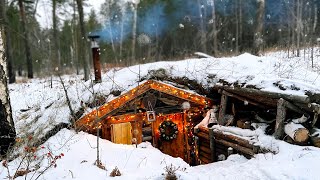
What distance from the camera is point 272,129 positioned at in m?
7.78

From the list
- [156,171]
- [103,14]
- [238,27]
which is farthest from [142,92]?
[103,14]

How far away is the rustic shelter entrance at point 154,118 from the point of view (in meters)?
9.39

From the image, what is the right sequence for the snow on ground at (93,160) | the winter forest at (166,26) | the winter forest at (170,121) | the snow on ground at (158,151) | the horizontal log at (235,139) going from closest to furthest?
the snow on ground at (158,151)
the snow on ground at (93,160)
the winter forest at (170,121)
the horizontal log at (235,139)
the winter forest at (166,26)

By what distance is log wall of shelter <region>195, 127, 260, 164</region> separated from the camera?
314 inches

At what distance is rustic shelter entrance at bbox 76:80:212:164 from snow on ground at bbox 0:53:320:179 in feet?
1.52

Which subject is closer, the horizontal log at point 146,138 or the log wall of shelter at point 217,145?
the log wall of shelter at point 217,145

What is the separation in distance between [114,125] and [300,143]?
17.6 feet

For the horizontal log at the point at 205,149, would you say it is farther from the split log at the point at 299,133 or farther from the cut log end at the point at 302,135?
the cut log end at the point at 302,135

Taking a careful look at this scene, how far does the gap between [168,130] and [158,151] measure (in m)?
2.44

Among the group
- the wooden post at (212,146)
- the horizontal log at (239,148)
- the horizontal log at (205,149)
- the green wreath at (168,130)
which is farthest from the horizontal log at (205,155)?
the horizontal log at (239,148)

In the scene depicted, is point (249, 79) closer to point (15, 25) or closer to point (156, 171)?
point (156, 171)

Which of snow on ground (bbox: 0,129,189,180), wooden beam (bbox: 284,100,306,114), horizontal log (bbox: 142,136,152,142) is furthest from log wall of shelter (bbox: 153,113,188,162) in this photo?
wooden beam (bbox: 284,100,306,114)

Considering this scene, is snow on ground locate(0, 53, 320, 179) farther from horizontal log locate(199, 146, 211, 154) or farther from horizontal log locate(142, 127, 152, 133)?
horizontal log locate(199, 146, 211, 154)

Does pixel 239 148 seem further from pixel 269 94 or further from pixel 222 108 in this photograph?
pixel 222 108
